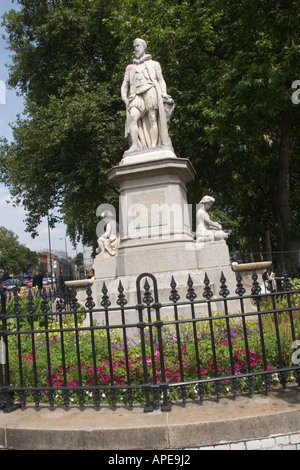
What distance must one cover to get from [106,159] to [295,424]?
50.3 feet

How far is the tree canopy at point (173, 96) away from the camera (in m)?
12.9

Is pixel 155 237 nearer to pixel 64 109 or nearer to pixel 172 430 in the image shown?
pixel 172 430

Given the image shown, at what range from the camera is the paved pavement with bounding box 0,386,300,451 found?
3.02m

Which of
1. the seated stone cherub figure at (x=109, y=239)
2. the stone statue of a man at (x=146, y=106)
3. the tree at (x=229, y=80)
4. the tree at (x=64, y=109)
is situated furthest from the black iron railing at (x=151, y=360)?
the tree at (x=64, y=109)

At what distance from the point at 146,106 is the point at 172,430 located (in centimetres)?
685

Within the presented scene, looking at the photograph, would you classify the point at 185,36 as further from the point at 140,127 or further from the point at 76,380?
the point at 76,380

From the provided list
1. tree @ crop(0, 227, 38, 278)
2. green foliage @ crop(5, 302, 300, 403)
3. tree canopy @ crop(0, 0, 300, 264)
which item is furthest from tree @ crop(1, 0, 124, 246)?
tree @ crop(0, 227, 38, 278)

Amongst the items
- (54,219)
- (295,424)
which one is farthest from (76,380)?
(54,219)

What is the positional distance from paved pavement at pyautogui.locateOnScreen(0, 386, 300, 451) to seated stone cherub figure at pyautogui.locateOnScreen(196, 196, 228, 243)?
453cm

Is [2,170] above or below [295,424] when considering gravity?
above

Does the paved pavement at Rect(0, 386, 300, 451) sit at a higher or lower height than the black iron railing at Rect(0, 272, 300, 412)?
lower

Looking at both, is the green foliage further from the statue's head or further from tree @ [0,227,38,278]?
tree @ [0,227,38,278]

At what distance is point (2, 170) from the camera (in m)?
24.1

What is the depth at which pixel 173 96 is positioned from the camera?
53.7 feet
